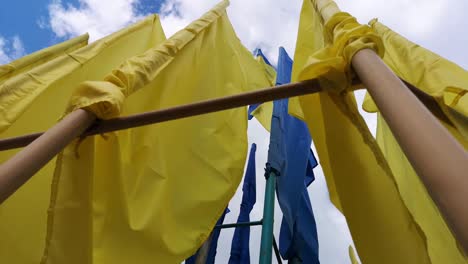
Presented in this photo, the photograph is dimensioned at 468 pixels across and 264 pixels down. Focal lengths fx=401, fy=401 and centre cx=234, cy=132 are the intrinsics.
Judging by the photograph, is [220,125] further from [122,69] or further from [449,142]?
[449,142]

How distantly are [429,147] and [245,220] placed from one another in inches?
93.7

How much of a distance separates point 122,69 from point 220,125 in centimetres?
72

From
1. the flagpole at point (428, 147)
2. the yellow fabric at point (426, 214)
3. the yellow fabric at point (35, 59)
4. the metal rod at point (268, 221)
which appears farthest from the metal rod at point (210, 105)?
the metal rod at point (268, 221)

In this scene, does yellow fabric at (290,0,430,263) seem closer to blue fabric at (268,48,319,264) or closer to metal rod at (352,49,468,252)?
metal rod at (352,49,468,252)

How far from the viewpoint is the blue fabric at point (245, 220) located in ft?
8.64

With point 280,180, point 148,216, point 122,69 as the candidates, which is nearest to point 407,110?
point 122,69

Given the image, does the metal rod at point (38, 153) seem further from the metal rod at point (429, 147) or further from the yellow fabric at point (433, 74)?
the yellow fabric at point (433, 74)

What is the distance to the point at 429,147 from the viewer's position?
51 cm

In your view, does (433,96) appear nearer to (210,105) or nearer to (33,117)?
(210,105)

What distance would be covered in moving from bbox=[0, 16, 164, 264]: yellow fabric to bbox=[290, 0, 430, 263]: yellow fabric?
0.83m

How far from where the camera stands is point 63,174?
903 mm

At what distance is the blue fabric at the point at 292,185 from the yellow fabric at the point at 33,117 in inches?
43.1

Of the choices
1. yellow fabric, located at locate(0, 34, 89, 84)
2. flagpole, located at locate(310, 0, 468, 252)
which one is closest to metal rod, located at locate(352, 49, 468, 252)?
flagpole, located at locate(310, 0, 468, 252)

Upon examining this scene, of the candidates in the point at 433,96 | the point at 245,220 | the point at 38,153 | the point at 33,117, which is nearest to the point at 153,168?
the point at 33,117
